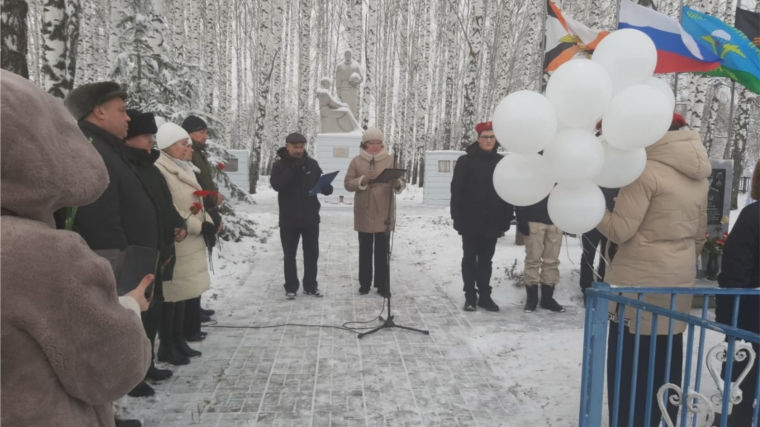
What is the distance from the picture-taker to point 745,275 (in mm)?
3023

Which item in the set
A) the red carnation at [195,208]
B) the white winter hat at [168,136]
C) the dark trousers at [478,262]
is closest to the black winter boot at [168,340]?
the red carnation at [195,208]

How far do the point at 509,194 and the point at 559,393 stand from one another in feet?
5.96

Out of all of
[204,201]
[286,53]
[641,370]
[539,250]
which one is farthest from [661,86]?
[286,53]

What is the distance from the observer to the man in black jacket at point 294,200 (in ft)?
20.4

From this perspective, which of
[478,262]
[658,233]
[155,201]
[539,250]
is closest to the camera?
[658,233]

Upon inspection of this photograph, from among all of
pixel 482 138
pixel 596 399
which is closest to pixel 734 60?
pixel 482 138

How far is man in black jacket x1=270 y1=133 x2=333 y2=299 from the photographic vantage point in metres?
6.23

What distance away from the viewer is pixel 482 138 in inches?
229

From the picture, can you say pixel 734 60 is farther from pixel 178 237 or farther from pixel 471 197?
pixel 178 237

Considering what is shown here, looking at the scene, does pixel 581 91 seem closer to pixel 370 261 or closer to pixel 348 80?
pixel 370 261

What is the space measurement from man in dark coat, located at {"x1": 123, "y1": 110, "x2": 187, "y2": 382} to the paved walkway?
468 mm

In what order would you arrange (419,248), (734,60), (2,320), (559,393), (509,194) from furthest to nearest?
(419,248) → (734,60) → (559,393) → (509,194) → (2,320)

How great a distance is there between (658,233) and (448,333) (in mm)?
2612

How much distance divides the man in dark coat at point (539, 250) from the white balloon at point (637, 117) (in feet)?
10.7
